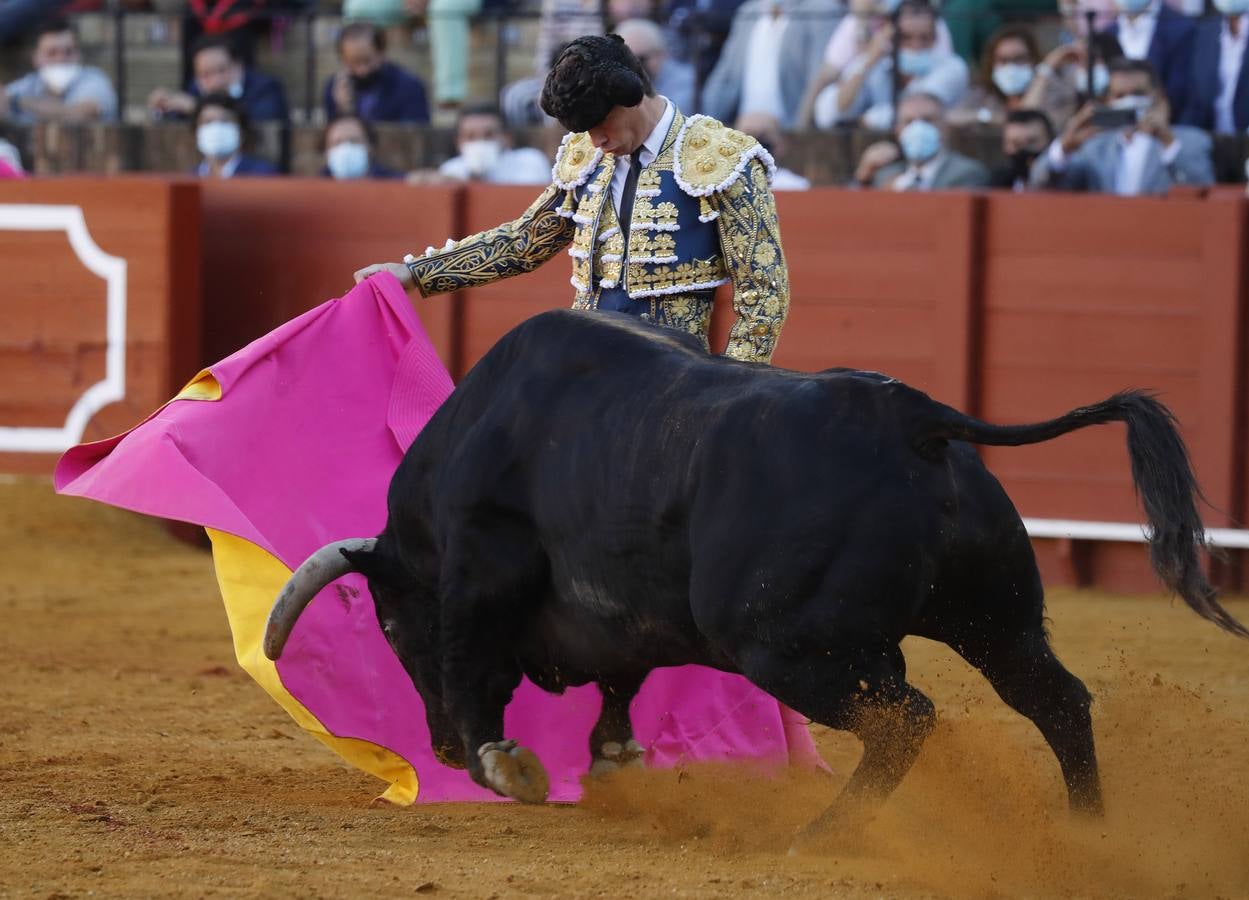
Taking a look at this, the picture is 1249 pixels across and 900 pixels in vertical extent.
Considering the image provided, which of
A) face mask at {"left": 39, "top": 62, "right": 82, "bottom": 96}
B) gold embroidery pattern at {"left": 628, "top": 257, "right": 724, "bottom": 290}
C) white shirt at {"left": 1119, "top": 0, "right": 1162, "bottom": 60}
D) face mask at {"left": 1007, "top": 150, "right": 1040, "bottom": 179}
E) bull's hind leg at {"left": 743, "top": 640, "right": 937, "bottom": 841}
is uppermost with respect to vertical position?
white shirt at {"left": 1119, "top": 0, "right": 1162, "bottom": 60}

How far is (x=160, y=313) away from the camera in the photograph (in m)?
7.02

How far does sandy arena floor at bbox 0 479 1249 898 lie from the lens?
107 inches

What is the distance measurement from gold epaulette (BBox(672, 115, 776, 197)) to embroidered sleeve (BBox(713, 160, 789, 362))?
2 cm

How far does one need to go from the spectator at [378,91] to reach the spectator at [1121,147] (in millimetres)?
3002

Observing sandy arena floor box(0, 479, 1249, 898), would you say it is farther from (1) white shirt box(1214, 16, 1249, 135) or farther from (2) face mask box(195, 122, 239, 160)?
(2) face mask box(195, 122, 239, 160)

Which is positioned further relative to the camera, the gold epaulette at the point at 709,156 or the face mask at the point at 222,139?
the face mask at the point at 222,139

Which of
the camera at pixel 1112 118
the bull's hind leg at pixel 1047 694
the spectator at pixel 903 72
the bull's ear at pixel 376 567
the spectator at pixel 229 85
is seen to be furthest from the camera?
the spectator at pixel 229 85

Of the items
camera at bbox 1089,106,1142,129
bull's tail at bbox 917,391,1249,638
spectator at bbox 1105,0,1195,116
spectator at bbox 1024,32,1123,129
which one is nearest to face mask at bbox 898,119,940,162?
spectator at bbox 1024,32,1123,129

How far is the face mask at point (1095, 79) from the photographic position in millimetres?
6944

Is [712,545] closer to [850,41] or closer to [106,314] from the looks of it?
[106,314]

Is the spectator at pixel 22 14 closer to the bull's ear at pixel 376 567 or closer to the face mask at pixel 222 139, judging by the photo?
the face mask at pixel 222 139

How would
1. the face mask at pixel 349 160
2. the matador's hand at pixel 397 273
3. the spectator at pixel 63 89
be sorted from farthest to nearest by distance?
the spectator at pixel 63 89
the face mask at pixel 349 160
the matador's hand at pixel 397 273

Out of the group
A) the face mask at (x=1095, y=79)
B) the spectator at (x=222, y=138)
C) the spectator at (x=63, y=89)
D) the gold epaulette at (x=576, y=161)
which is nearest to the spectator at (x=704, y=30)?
the face mask at (x=1095, y=79)

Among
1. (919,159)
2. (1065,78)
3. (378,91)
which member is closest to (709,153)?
(919,159)
